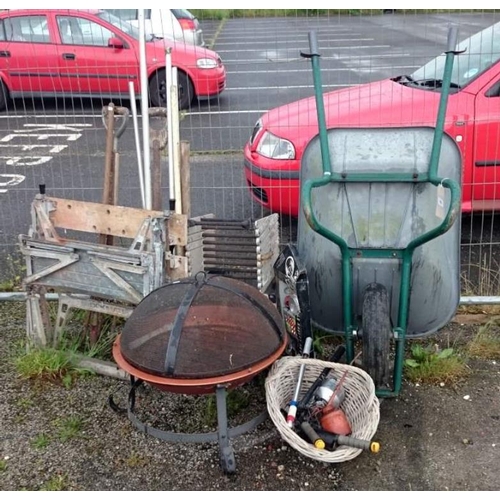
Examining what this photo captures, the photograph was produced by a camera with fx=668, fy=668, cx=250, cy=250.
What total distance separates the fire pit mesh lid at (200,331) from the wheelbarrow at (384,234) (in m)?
0.47

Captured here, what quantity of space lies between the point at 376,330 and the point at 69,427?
1.54 m

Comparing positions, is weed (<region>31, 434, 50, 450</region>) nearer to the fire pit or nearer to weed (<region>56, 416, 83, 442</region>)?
weed (<region>56, 416, 83, 442</region>)

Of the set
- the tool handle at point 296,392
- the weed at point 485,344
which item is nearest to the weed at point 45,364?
the tool handle at point 296,392

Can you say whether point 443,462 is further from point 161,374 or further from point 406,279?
point 161,374

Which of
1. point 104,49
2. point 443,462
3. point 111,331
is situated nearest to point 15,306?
point 111,331

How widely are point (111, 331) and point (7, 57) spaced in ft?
17.1

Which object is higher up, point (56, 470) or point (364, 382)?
point (364, 382)

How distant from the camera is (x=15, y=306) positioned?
14.8 feet

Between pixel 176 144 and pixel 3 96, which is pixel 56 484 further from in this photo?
pixel 3 96

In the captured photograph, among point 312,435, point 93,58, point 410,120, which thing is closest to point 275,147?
point 410,120

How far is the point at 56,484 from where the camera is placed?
2863 millimetres

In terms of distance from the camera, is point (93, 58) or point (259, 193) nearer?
point (259, 193)

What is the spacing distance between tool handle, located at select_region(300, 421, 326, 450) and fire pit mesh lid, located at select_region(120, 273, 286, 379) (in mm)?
346

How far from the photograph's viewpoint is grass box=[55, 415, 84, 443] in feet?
10.4
